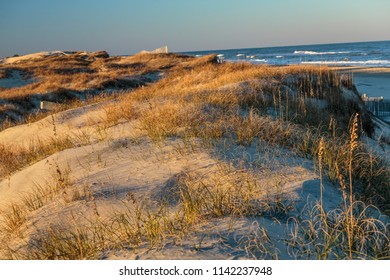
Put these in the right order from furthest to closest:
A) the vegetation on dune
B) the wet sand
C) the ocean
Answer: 1. the ocean
2. the wet sand
3. the vegetation on dune

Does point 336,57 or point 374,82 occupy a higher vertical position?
point 336,57

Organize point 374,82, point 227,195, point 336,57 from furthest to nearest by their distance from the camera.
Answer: point 336,57 → point 374,82 → point 227,195

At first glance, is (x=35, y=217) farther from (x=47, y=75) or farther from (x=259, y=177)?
(x=47, y=75)

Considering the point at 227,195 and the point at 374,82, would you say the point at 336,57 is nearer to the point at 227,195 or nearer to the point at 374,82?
the point at 374,82

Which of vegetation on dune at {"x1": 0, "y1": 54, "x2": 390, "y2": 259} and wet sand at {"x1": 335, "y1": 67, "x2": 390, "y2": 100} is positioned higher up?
vegetation on dune at {"x1": 0, "y1": 54, "x2": 390, "y2": 259}

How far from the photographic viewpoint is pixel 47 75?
25875 mm

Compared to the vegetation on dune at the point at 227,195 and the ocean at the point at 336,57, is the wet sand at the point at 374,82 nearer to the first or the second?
the ocean at the point at 336,57

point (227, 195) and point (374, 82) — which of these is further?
point (374, 82)

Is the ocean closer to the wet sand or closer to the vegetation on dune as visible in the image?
the wet sand

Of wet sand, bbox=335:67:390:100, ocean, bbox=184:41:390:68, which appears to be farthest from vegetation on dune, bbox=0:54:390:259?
ocean, bbox=184:41:390:68

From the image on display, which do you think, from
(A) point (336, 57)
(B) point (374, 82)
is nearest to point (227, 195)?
(B) point (374, 82)

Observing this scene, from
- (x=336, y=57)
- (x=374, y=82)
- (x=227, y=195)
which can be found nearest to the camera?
(x=227, y=195)
